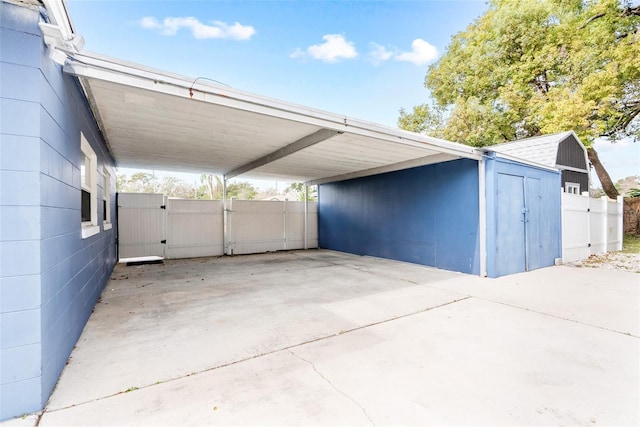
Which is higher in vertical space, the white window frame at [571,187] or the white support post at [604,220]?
the white window frame at [571,187]

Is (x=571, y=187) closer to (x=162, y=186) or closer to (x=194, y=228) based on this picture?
(x=194, y=228)

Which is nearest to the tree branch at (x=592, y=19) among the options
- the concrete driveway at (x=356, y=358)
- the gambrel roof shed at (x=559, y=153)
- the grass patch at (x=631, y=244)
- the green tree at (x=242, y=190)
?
the gambrel roof shed at (x=559, y=153)

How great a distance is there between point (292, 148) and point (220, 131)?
1433 mm

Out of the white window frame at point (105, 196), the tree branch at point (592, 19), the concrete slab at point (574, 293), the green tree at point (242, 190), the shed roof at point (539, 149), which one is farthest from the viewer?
the green tree at point (242, 190)

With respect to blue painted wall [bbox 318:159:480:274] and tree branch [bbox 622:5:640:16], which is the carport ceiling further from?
tree branch [bbox 622:5:640:16]

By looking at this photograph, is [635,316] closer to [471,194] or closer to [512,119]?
[471,194]

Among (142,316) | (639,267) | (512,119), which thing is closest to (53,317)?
(142,316)

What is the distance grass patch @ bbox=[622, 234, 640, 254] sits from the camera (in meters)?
8.57

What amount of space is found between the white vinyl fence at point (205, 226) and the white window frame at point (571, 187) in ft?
28.1

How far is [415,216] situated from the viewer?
7.00 meters

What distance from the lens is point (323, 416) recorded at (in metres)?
1.66

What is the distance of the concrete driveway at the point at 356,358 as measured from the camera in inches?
67.4

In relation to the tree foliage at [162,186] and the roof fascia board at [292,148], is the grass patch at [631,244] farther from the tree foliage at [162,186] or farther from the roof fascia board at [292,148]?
the tree foliage at [162,186]

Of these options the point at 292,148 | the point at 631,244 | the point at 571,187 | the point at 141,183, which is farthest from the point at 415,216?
the point at 141,183
